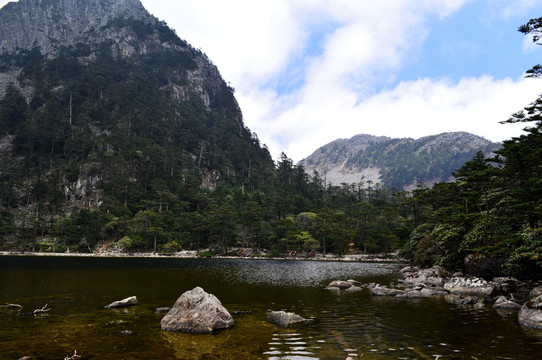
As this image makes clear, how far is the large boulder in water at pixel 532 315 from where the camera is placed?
49.4 ft

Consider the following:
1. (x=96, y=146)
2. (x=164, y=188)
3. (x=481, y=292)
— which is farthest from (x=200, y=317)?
(x=96, y=146)

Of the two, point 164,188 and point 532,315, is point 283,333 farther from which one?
point 164,188

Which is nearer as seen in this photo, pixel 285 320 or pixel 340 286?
pixel 285 320

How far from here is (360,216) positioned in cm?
10881

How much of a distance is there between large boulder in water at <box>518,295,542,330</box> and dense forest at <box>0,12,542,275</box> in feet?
36.6

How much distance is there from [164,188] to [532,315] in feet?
373

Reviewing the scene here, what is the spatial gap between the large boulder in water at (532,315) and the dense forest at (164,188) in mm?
11154

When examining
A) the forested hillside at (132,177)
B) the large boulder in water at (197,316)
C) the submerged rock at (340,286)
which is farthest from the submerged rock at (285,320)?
the forested hillside at (132,177)

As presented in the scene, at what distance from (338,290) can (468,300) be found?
1088 cm

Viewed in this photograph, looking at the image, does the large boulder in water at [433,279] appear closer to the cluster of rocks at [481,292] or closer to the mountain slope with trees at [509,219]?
the cluster of rocks at [481,292]

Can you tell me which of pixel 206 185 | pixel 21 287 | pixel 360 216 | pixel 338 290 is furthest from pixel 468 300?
pixel 206 185

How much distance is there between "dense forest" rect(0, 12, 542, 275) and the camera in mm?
43750

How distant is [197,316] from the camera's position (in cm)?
1494

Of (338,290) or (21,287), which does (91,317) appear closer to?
(21,287)
